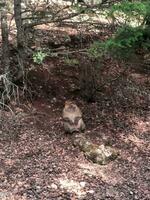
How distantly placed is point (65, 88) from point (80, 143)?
1.70 m

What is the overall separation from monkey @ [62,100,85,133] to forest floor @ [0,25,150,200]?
142 millimetres

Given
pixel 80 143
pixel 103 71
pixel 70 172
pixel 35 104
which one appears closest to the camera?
pixel 70 172

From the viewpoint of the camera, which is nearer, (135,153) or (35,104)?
(135,153)

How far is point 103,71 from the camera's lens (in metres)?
9.05

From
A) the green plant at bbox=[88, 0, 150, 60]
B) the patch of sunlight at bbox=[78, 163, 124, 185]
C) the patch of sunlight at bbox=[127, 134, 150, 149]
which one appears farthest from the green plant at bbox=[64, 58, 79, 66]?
the patch of sunlight at bbox=[78, 163, 124, 185]

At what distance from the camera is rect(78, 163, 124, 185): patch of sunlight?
20.6ft

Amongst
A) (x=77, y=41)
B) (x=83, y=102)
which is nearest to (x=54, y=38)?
(x=77, y=41)

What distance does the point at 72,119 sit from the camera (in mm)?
7102

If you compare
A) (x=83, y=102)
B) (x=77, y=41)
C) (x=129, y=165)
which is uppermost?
(x=77, y=41)

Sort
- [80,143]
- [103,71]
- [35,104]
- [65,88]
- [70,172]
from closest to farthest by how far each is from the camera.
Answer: [70,172] → [80,143] → [35,104] → [65,88] → [103,71]

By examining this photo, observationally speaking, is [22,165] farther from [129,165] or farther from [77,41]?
[77,41]

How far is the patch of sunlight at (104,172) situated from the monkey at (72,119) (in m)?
0.80

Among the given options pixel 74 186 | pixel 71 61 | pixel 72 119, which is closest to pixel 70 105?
pixel 72 119

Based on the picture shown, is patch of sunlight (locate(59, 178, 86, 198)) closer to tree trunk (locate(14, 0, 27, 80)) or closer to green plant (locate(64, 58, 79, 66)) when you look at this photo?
tree trunk (locate(14, 0, 27, 80))
